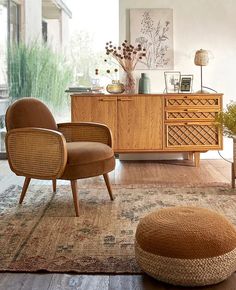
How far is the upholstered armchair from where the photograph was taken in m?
2.95

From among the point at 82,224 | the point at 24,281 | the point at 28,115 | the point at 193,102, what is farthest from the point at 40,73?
the point at 24,281

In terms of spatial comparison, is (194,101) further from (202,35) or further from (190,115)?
(202,35)

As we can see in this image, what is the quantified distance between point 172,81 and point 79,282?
344cm

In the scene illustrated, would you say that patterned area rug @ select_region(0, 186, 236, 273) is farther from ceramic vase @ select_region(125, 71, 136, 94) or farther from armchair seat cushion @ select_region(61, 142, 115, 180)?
ceramic vase @ select_region(125, 71, 136, 94)

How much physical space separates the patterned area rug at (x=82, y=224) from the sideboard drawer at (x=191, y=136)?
3.64 ft

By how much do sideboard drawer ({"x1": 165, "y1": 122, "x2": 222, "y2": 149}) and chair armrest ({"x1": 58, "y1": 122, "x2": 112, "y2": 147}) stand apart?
1.30 m

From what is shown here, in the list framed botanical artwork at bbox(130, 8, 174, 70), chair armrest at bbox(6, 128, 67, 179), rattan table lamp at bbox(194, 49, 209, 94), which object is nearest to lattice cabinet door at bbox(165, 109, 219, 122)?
rattan table lamp at bbox(194, 49, 209, 94)

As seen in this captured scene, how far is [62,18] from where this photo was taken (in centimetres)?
554

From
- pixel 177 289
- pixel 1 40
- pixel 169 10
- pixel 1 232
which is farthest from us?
pixel 1 40

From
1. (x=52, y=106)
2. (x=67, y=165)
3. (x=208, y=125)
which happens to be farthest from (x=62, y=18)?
(x=67, y=165)

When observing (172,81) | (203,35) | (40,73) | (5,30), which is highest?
(5,30)

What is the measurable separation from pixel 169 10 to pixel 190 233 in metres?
3.68

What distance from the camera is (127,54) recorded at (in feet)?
16.2

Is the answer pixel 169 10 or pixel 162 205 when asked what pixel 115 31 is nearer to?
pixel 169 10
